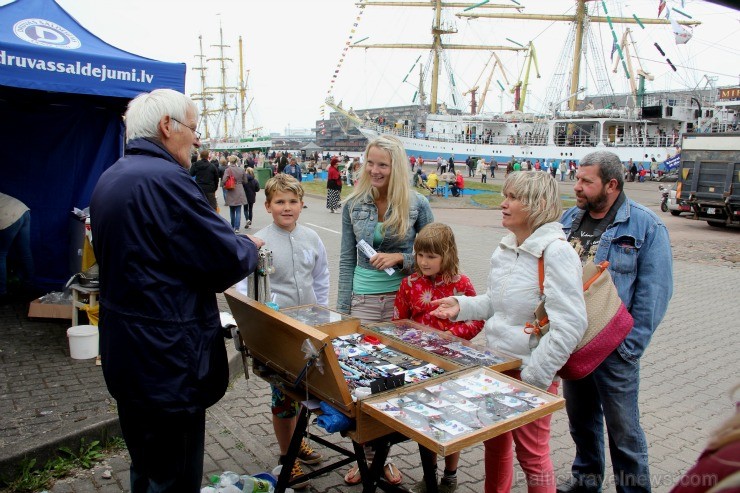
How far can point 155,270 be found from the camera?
2133 mm

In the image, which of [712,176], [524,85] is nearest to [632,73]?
[524,85]

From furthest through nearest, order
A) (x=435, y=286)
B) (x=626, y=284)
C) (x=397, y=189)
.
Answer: (x=397, y=189) < (x=435, y=286) < (x=626, y=284)

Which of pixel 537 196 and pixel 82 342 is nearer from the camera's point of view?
pixel 537 196

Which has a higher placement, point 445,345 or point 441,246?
point 441,246

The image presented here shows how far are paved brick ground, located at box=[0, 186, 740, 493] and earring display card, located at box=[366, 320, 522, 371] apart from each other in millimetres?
1116

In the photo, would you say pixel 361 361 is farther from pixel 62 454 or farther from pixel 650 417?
pixel 650 417

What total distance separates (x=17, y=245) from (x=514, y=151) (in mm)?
50489

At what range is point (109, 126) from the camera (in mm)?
6980

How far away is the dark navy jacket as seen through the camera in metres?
2.11

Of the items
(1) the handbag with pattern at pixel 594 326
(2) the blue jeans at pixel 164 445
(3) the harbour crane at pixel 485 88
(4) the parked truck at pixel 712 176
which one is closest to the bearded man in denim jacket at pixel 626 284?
(1) the handbag with pattern at pixel 594 326

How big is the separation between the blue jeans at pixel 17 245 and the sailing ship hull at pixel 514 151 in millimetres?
42391

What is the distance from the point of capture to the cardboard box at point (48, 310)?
235 inches

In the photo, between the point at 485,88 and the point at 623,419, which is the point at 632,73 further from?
the point at 623,419

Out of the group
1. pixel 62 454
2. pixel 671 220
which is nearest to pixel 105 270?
pixel 62 454
